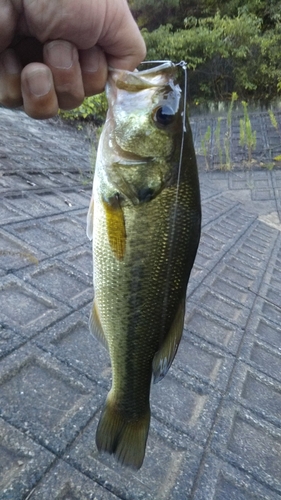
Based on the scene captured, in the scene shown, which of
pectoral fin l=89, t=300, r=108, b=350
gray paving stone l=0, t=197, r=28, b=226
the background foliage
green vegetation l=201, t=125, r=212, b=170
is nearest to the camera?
pectoral fin l=89, t=300, r=108, b=350

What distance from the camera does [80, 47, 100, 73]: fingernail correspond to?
1.62m

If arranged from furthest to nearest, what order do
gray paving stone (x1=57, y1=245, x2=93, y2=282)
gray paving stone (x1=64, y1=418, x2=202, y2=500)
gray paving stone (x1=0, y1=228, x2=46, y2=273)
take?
gray paving stone (x1=57, y1=245, x2=93, y2=282)
gray paving stone (x1=0, y1=228, x2=46, y2=273)
gray paving stone (x1=64, y1=418, x2=202, y2=500)

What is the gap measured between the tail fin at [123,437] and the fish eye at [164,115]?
1.07 metres

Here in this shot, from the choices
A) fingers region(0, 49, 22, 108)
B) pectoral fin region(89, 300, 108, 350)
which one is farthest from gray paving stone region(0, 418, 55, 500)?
fingers region(0, 49, 22, 108)

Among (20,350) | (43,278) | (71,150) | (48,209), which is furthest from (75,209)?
(71,150)

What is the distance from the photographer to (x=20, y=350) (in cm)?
267

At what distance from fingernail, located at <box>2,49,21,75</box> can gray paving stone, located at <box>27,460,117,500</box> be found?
1.71 meters

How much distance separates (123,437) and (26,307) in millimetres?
1629

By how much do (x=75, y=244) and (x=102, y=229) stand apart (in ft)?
8.93

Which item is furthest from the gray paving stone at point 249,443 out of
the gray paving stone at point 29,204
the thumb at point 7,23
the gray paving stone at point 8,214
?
the gray paving stone at point 29,204

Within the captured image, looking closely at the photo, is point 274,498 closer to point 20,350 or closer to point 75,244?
point 20,350

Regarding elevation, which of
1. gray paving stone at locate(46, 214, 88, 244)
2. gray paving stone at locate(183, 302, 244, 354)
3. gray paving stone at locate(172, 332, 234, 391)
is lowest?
gray paving stone at locate(183, 302, 244, 354)

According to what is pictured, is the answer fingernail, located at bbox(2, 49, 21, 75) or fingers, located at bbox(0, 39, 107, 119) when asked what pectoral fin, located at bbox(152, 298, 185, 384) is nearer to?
fingers, located at bbox(0, 39, 107, 119)

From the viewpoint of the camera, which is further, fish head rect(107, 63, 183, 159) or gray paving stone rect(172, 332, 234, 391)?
gray paving stone rect(172, 332, 234, 391)
